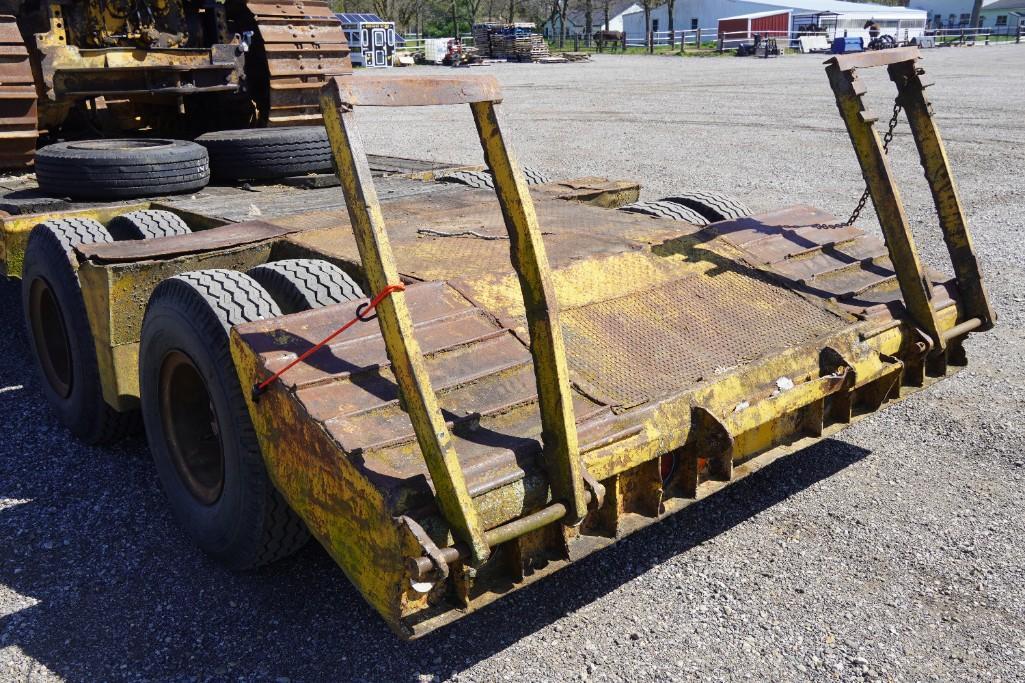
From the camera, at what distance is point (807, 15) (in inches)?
2356

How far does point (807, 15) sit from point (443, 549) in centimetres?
6380

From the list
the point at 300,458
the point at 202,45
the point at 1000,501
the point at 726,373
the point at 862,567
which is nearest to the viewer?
the point at 300,458

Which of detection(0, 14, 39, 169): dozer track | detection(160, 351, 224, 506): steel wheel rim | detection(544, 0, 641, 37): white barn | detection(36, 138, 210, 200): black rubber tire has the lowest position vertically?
detection(160, 351, 224, 506): steel wheel rim

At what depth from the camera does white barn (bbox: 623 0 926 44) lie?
58.5 m

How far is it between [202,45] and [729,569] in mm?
5970

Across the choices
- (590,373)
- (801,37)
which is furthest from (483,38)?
(590,373)

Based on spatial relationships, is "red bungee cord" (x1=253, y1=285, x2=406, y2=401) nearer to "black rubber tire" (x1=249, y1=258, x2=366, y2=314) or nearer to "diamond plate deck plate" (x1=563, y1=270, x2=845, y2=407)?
"black rubber tire" (x1=249, y1=258, x2=366, y2=314)

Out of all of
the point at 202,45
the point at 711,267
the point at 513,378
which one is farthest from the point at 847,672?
the point at 202,45

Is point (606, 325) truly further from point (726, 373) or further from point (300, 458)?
point (300, 458)

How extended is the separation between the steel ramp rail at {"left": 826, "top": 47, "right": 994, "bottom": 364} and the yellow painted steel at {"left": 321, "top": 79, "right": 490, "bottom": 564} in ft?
7.58

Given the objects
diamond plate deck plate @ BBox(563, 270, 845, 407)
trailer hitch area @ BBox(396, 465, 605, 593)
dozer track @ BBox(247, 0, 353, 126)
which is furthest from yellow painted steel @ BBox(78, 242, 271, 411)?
dozer track @ BBox(247, 0, 353, 126)

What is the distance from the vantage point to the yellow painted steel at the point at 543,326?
2.74m

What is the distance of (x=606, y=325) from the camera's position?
3605mm

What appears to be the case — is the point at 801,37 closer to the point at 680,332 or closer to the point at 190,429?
the point at 680,332
